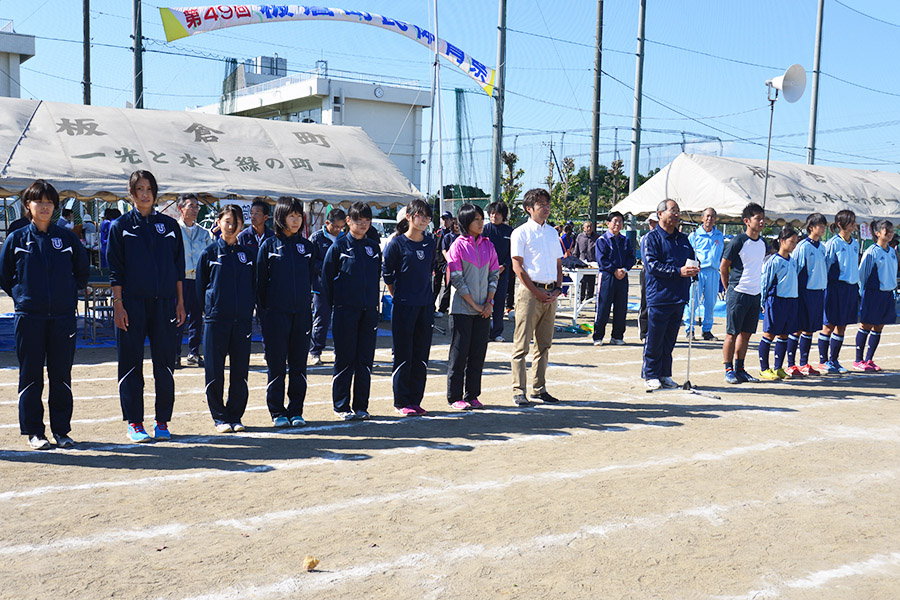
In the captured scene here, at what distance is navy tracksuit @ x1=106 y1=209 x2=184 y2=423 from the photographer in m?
6.37

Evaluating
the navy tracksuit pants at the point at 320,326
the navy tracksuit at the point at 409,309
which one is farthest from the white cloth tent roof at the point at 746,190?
the navy tracksuit at the point at 409,309

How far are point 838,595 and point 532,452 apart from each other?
2.81m

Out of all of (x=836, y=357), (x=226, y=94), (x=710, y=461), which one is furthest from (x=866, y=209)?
(x=226, y=94)

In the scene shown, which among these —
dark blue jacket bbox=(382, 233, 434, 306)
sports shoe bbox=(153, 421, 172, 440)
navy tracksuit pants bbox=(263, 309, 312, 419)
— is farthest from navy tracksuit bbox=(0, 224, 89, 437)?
dark blue jacket bbox=(382, 233, 434, 306)

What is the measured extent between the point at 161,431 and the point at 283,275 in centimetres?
154

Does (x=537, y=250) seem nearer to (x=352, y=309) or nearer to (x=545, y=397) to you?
(x=545, y=397)

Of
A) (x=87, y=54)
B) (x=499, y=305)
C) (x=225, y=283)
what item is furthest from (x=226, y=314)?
(x=87, y=54)

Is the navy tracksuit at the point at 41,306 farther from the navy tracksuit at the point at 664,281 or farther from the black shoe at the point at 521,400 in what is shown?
the navy tracksuit at the point at 664,281

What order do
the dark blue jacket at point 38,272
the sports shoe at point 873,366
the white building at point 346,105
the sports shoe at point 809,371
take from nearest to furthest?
1. the dark blue jacket at point 38,272
2. the sports shoe at point 809,371
3. the sports shoe at point 873,366
4. the white building at point 346,105

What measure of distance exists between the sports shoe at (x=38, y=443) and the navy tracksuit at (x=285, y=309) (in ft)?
5.65

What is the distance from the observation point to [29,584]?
12.7 ft

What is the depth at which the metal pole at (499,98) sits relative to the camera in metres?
21.4

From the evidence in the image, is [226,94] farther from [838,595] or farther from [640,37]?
[838,595]

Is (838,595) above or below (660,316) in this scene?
below
